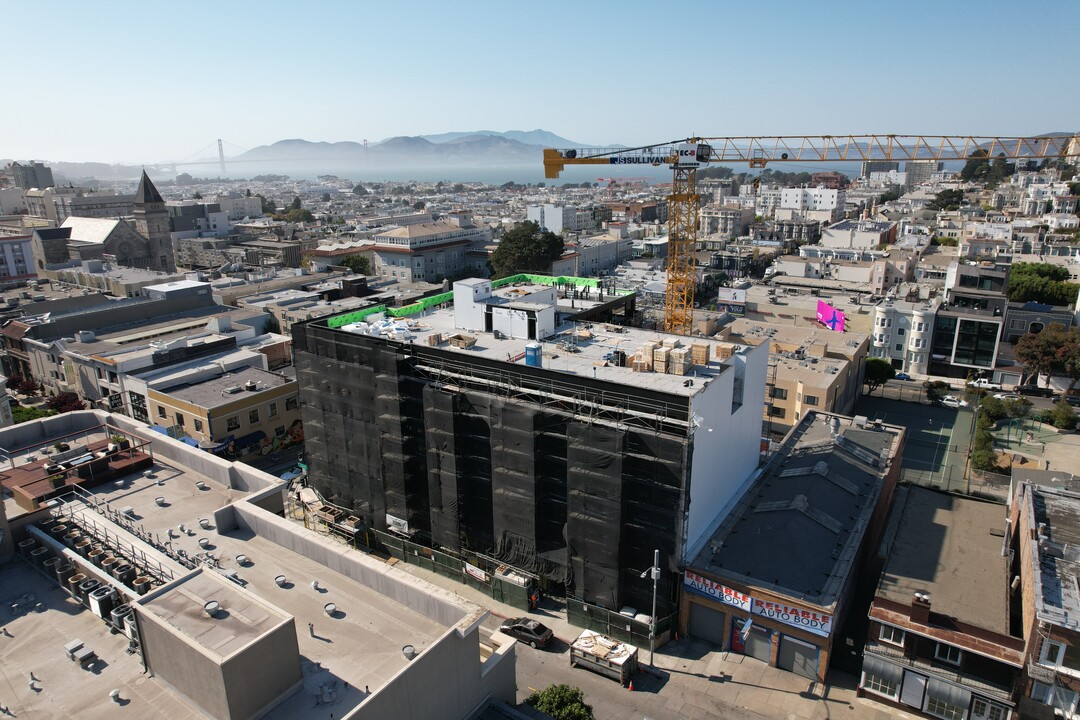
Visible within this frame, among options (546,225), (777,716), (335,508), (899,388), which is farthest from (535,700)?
(546,225)

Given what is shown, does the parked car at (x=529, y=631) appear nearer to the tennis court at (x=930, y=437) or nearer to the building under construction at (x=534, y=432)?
the building under construction at (x=534, y=432)

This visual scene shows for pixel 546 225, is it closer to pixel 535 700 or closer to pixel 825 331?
pixel 825 331

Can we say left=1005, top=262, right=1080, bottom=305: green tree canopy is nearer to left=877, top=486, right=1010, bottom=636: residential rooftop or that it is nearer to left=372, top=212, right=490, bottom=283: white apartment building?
left=877, top=486, right=1010, bottom=636: residential rooftop

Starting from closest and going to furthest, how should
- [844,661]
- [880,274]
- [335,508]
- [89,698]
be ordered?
[89,698]
[844,661]
[335,508]
[880,274]

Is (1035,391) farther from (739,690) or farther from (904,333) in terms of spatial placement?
(739,690)

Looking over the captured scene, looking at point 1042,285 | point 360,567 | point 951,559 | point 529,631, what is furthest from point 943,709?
point 1042,285

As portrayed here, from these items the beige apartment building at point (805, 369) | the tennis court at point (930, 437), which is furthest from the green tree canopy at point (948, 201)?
the beige apartment building at point (805, 369)

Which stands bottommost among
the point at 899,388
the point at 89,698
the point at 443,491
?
the point at 899,388
